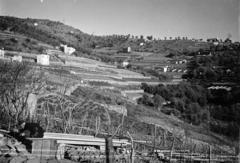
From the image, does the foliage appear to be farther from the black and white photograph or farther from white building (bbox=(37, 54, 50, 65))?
white building (bbox=(37, 54, 50, 65))

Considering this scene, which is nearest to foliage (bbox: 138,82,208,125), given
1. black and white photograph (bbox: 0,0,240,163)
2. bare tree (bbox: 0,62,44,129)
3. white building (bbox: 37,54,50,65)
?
black and white photograph (bbox: 0,0,240,163)

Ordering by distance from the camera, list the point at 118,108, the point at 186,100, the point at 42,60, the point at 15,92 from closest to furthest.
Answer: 1. the point at 15,92
2. the point at 118,108
3. the point at 186,100
4. the point at 42,60

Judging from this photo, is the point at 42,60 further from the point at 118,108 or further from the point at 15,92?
the point at 15,92

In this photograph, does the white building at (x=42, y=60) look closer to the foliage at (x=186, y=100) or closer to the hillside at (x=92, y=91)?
the hillside at (x=92, y=91)

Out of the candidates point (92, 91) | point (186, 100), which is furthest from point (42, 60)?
point (186, 100)

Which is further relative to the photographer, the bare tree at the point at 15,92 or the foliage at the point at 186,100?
the foliage at the point at 186,100

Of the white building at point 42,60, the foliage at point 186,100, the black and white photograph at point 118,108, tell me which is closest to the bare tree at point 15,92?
the black and white photograph at point 118,108

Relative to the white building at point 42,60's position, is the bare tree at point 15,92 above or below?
below

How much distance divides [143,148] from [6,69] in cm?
430

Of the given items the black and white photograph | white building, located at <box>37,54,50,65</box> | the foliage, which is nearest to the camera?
the black and white photograph

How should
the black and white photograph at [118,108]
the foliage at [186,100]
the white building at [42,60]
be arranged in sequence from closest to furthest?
the black and white photograph at [118,108]
the foliage at [186,100]
the white building at [42,60]

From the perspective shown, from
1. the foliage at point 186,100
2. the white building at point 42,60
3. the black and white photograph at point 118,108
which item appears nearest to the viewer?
the black and white photograph at point 118,108

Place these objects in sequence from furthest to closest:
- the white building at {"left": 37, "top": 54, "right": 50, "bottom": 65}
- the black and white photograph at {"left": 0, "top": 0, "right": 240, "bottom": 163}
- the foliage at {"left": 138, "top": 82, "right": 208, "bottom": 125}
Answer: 1. the white building at {"left": 37, "top": 54, "right": 50, "bottom": 65}
2. the foliage at {"left": 138, "top": 82, "right": 208, "bottom": 125}
3. the black and white photograph at {"left": 0, "top": 0, "right": 240, "bottom": 163}

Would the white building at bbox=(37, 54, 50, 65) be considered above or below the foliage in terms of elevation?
above
